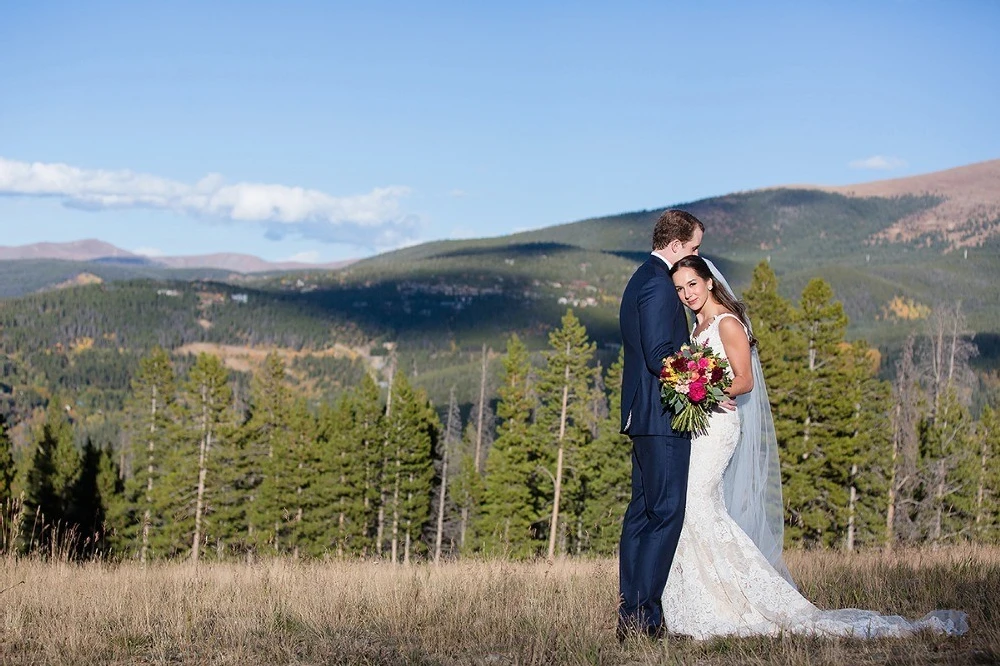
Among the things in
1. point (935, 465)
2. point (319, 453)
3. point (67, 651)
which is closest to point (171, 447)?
point (319, 453)

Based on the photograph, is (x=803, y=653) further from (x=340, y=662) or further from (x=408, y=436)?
(x=408, y=436)

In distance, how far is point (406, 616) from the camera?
6359 mm

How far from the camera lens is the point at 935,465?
34000 mm

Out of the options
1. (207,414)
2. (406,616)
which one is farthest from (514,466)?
(406,616)

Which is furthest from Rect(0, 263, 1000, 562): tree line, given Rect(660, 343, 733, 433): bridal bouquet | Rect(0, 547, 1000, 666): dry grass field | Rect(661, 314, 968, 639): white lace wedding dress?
Rect(660, 343, 733, 433): bridal bouquet

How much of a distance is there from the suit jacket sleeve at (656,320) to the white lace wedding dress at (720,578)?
552mm

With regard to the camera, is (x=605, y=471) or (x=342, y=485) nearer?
(x=605, y=471)

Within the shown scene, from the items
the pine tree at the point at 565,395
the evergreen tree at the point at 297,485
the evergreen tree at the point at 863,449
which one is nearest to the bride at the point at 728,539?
the evergreen tree at the point at 863,449

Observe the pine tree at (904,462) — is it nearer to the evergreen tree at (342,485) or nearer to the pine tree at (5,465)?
the evergreen tree at (342,485)

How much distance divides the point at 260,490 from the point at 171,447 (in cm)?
480

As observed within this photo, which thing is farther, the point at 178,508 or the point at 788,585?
the point at 178,508

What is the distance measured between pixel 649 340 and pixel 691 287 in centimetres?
57

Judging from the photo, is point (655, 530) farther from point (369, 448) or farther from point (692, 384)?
point (369, 448)


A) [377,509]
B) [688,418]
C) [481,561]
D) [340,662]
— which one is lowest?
[377,509]
